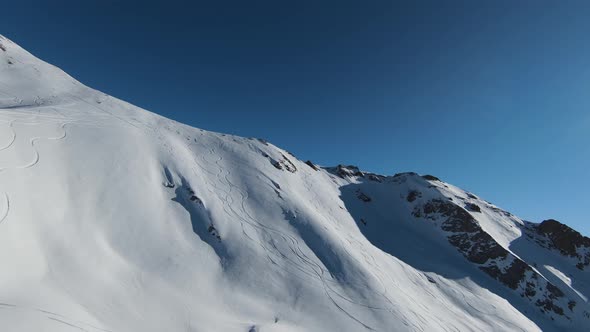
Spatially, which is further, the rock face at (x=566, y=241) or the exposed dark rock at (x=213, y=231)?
the rock face at (x=566, y=241)

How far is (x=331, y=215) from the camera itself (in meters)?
47.8

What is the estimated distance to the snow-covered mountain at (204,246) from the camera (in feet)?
57.3

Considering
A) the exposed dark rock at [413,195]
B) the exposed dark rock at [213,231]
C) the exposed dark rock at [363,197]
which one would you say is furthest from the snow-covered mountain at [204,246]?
the exposed dark rock at [413,195]

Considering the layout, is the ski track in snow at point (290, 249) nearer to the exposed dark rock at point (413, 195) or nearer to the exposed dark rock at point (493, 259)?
the exposed dark rock at point (493, 259)

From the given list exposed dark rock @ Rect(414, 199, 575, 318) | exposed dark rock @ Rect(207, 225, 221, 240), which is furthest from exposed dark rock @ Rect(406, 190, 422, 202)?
exposed dark rock @ Rect(207, 225, 221, 240)

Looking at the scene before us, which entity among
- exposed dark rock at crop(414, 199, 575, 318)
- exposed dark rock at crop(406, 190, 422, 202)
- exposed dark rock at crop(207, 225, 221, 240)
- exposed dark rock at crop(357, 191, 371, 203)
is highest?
exposed dark rock at crop(406, 190, 422, 202)

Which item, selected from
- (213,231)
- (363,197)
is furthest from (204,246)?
(363,197)

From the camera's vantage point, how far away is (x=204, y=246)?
27.0 metres

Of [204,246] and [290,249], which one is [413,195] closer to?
[290,249]

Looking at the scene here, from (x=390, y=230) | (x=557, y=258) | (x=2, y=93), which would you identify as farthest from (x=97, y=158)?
(x=557, y=258)

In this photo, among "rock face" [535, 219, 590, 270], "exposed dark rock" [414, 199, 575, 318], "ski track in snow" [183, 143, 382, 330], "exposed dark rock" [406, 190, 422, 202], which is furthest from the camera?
"exposed dark rock" [406, 190, 422, 202]

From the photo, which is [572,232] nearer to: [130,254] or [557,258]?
[557,258]

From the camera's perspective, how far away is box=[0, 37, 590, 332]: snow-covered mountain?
17453 mm

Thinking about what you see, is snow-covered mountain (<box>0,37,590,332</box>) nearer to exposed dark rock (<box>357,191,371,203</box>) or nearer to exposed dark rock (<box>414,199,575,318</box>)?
exposed dark rock (<box>414,199,575,318</box>)
